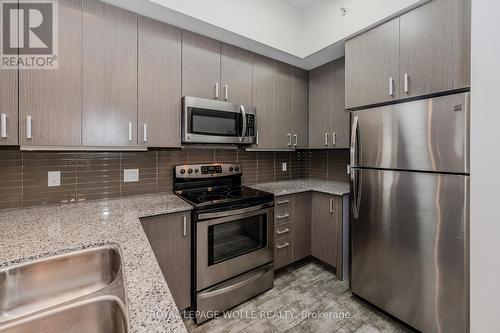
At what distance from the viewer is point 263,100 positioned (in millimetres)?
2436

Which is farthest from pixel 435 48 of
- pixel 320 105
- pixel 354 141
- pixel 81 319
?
pixel 81 319

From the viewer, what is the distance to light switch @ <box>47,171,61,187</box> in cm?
166

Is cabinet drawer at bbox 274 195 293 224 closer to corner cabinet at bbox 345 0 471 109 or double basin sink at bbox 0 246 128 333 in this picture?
corner cabinet at bbox 345 0 471 109

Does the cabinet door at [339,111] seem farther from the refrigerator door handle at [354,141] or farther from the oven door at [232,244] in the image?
the oven door at [232,244]

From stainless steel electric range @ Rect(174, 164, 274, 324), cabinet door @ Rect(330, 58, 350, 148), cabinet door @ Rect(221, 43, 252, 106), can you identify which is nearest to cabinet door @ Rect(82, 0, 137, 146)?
stainless steel electric range @ Rect(174, 164, 274, 324)

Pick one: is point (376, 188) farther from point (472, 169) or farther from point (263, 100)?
point (263, 100)

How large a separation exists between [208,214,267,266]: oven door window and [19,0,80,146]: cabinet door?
1.23 metres

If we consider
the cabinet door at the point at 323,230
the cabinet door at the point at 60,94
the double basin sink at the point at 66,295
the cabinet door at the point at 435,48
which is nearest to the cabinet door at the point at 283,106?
the cabinet door at the point at 323,230

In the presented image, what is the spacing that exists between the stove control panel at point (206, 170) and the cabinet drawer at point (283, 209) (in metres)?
0.60

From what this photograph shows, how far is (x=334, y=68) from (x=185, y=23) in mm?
1663

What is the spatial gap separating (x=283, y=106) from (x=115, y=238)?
2.16 metres

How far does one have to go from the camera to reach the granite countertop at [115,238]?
576 millimetres

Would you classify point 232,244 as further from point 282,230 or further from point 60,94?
point 60,94

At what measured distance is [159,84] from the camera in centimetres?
181
